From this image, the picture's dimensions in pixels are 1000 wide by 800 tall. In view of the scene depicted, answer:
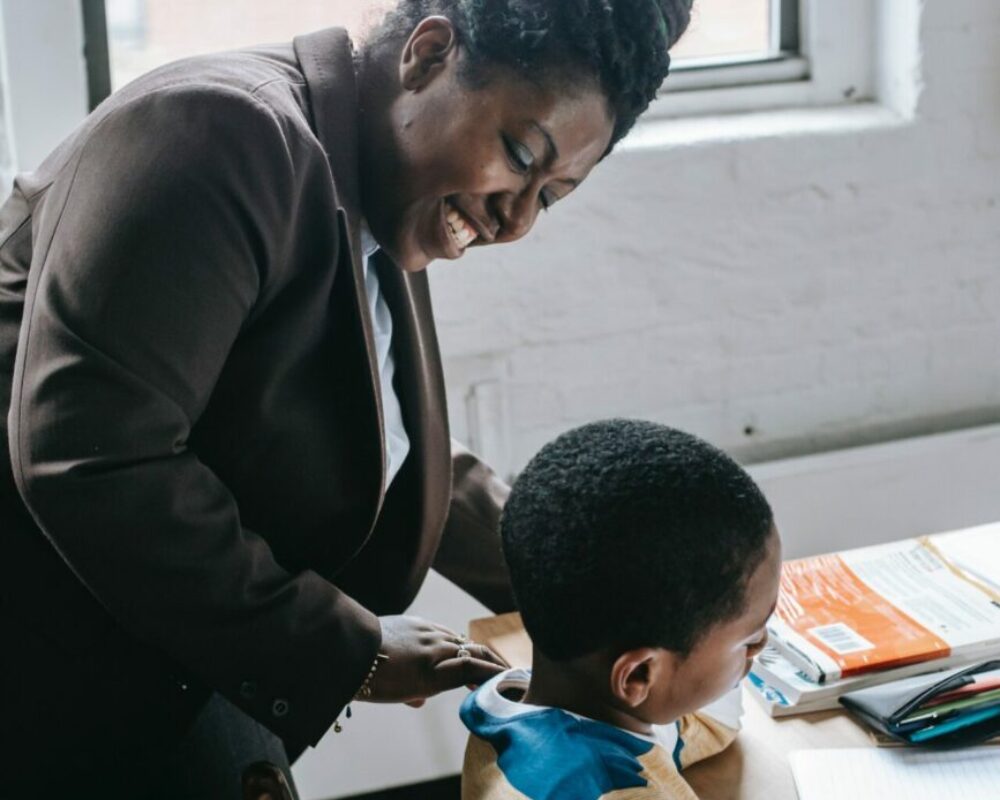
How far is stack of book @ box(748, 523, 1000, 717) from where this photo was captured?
125 centimetres

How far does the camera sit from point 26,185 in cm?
110

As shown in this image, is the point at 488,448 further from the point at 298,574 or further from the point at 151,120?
the point at 151,120

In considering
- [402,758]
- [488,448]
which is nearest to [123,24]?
[488,448]

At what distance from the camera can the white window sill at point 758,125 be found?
2033mm

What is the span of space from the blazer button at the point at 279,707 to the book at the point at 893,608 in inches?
19.6

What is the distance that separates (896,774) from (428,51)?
0.74m

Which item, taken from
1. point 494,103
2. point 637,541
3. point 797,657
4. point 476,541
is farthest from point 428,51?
point 797,657

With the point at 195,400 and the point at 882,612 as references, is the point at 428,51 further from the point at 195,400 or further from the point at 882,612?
the point at 882,612

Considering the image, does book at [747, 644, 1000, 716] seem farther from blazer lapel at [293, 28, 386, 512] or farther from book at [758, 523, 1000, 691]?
blazer lapel at [293, 28, 386, 512]

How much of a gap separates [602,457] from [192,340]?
34 centimetres

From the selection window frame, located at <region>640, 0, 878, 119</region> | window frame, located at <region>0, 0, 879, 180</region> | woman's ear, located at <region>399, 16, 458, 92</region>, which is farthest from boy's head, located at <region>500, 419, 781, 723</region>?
window frame, located at <region>640, 0, 878, 119</region>

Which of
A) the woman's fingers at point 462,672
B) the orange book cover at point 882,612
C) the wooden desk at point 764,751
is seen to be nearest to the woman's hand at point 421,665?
the woman's fingers at point 462,672

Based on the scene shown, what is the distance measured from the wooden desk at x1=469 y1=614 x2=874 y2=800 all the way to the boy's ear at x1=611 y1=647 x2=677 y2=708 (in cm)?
12

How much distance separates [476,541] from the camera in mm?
1454
